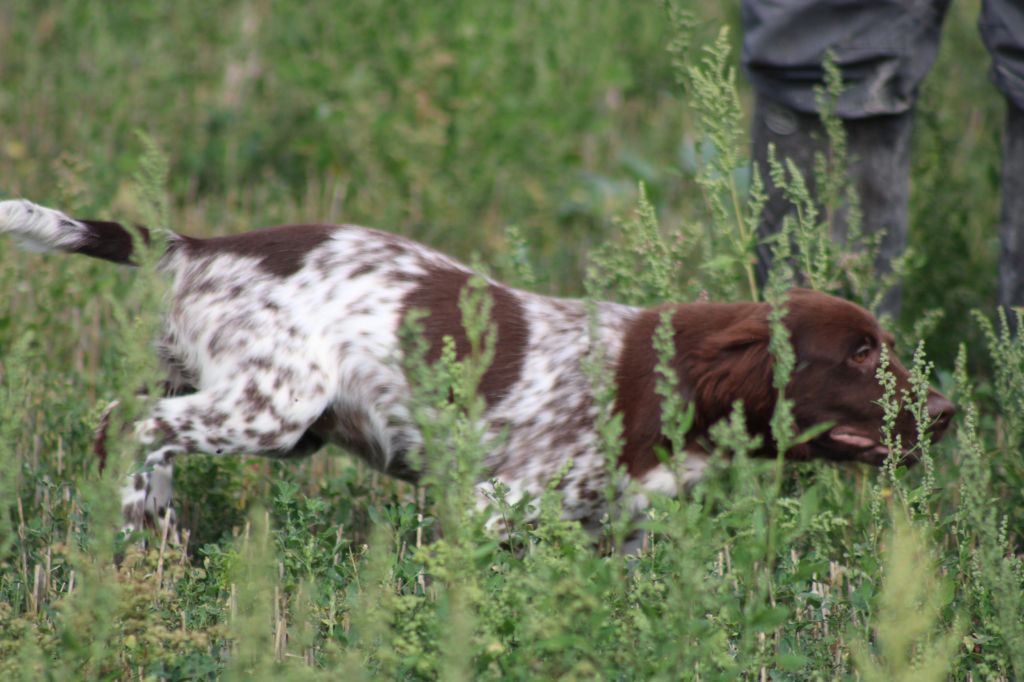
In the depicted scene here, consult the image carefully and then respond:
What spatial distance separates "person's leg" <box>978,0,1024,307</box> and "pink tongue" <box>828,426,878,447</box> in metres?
1.15

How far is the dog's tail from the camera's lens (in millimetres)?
3867

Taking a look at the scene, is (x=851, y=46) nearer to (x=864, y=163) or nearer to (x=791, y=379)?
(x=864, y=163)

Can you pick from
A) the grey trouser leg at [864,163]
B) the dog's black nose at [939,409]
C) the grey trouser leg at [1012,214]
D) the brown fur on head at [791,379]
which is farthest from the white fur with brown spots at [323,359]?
the grey trouser leg at [1012,214]

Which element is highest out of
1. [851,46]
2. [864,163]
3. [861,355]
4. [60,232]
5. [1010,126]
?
[851,46]

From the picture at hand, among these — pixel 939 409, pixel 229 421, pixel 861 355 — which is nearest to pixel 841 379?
pixel 861 355

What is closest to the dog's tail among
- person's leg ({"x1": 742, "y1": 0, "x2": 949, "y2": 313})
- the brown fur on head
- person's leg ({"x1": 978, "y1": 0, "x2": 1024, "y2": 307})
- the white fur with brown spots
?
the white fur with brown spots

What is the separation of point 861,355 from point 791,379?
8.5 inches

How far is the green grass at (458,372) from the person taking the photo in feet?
9.23

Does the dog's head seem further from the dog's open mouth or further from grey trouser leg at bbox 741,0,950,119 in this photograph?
grey trouser leg at bbox 741,0,950,119

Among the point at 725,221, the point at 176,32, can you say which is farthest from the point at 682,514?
the point at 176,32

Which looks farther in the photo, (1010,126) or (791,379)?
(1010,126)

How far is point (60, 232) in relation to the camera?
3939 millimetres

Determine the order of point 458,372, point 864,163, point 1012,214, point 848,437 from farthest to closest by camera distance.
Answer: point 864,163
point 1012,214
point 848,437
point 458,372

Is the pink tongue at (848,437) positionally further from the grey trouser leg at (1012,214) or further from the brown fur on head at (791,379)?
the grey trouser leg at (1012,214)
